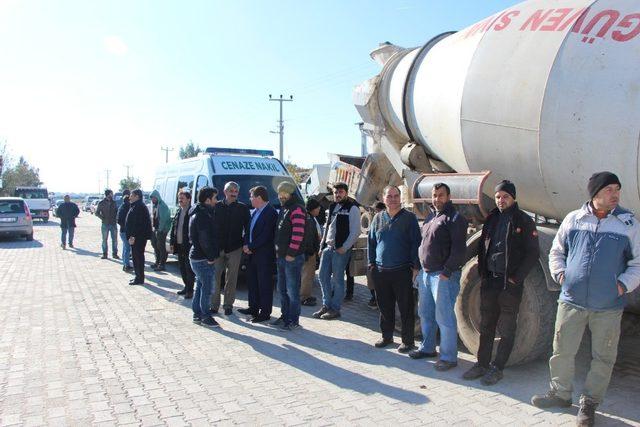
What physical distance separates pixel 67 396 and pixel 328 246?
370 centimetres

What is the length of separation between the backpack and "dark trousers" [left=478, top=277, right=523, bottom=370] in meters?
2.37

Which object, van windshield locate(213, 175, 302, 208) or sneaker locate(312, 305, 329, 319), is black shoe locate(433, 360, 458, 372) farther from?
van windshield locate(213, 175, 302, 208)

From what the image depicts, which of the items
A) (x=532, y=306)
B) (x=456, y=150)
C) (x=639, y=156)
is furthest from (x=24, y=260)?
(x=639, y=156)

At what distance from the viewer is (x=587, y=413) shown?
3.69 m

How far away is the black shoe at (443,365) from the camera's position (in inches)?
193

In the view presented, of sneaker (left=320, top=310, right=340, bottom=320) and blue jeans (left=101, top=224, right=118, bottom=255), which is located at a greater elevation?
blue jeans (left=101, top=224, right=118, bottom=255)

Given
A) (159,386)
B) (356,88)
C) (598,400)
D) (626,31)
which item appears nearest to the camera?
(598,400)

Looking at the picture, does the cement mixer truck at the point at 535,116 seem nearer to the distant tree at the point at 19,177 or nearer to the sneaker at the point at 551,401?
the sneaker at the point at 551,401

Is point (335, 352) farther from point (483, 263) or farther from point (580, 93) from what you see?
point (580, 93)

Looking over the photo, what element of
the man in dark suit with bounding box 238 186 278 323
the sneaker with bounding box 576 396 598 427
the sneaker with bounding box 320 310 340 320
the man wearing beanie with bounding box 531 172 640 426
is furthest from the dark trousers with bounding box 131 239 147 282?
the sneaker with bounding box 576 396 598 427

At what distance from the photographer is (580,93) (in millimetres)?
4215

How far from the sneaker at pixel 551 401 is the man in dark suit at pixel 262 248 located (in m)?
3.51

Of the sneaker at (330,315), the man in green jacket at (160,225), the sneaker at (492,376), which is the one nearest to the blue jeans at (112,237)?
the man in green jacket at (160,225)

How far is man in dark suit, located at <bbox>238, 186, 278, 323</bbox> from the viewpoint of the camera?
652 centimetres
